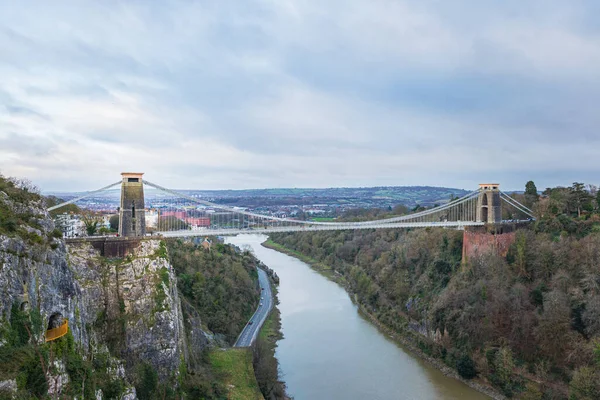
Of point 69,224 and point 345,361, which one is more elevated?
point 69,224

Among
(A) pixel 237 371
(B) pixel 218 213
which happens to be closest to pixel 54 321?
(A) pixel 237 371

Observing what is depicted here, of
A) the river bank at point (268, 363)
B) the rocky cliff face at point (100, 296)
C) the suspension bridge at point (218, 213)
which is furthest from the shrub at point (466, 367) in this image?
the rocky cliff face at point (100, 296)

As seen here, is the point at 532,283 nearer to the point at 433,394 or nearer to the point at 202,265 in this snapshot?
the point at 433,394

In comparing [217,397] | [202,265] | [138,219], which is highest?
[138,219]

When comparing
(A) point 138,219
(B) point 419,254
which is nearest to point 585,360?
(B) point 419,254

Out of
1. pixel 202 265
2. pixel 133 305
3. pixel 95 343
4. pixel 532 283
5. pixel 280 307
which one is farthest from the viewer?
Result: pixel 280 307

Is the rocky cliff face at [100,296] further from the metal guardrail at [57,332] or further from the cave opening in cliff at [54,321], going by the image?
the metal guardrail at [57,332]

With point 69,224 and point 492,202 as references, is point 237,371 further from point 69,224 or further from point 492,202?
point 492,202

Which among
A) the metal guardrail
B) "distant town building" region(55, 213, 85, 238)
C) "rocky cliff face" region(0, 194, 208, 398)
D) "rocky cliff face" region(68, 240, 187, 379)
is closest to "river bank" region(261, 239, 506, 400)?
"rocky cliff face" region(0, 194, 208, 398)
